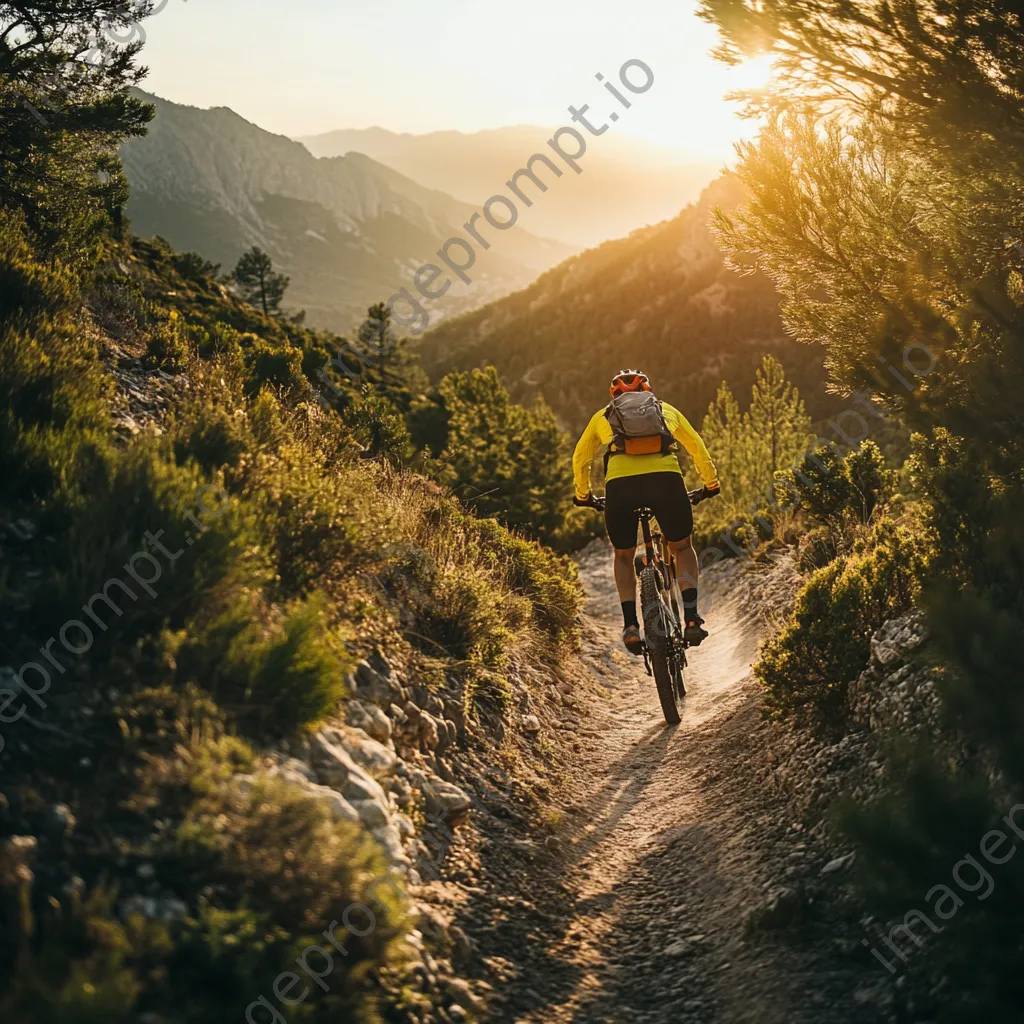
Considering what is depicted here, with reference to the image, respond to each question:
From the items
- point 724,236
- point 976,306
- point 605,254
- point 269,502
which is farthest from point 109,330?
point 605,254

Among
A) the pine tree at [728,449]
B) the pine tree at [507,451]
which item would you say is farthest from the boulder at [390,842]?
the pine tree at [728,449]

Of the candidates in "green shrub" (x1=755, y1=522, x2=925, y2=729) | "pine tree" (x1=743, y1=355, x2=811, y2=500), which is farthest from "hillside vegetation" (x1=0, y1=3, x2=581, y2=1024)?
"pine tree" (x1=743, y1=355, x2=811, y2=500)

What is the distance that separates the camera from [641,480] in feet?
20.6

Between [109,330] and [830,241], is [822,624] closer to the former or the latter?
[830,241]

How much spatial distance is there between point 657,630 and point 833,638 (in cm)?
164

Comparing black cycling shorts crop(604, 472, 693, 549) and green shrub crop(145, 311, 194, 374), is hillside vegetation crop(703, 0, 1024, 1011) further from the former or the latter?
green shrub crop(145, 311, 194, 374)

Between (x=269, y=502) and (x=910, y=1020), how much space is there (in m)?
3.89

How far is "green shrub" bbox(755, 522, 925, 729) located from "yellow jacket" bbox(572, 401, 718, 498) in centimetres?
142

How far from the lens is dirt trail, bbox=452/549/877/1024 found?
3258mm

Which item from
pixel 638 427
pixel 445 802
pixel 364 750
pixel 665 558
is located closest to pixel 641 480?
pixel 638 427

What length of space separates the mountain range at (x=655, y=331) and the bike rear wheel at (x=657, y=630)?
44.1m

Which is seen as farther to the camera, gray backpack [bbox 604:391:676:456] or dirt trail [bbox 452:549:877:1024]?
gray backpack [bbox 604:391:676:456]

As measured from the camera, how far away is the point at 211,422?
5098 mm

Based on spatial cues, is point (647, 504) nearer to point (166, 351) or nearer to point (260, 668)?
point (260, 668)
